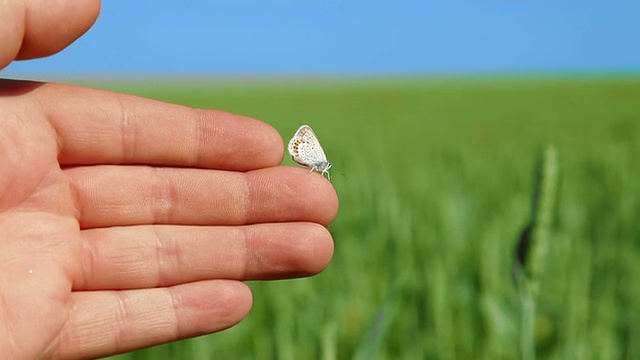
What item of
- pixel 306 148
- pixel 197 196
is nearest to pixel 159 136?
pixel 197 196

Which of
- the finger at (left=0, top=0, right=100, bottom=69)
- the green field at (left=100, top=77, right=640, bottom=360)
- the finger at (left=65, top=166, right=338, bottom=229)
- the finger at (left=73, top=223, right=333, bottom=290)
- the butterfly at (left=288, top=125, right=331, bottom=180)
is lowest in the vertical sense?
the green field at (left=100, top=77, right=640, bottom=360)

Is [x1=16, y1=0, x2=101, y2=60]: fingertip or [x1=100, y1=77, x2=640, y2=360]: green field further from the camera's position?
[x1=100, y1=77, x2=640, y2=360]: green field

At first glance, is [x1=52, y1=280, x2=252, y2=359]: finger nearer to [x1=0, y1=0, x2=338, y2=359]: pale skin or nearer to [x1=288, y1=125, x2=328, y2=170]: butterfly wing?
[x1=0, y1=0, x2=338, y2=359]: pale skin

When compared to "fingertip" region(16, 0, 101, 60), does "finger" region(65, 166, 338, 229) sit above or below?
below

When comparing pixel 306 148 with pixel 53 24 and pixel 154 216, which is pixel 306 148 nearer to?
pixel 154 216

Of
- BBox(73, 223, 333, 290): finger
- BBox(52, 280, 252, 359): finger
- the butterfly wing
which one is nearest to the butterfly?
the butterfly wing

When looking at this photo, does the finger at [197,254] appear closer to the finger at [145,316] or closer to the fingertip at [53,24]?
the finger at [145,316]

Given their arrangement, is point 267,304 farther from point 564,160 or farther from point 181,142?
point 564,160

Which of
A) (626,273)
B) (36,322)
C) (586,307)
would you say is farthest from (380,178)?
(36,322)
